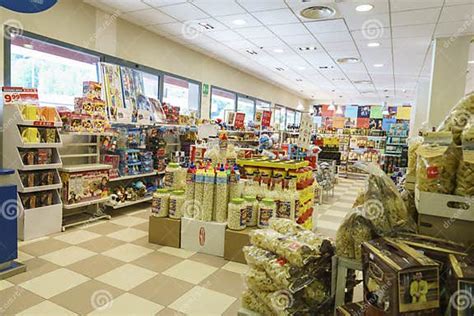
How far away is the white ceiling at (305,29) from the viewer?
15.0 feet

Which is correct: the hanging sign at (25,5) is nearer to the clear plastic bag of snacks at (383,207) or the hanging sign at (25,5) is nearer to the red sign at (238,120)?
the clear plastic bag of snacks at (383,207)

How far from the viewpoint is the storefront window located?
697cm

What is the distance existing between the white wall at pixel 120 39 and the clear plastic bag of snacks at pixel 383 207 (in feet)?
15.2

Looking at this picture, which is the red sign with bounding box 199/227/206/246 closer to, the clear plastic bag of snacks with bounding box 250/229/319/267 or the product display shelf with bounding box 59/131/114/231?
the clear plastic bag of snacks with bounding box 250/229/319/267

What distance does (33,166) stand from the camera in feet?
11.8

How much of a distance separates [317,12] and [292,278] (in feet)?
14.4

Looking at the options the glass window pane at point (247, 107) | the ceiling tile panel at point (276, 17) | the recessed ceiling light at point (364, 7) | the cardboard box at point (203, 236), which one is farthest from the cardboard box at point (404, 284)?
the glass window pane at point (247, 107)

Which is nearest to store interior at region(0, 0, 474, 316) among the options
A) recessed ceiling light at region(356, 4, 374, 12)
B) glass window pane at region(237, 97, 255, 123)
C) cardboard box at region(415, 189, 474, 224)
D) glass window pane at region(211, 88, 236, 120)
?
cardboard box at region(415, 189, 474, 224)

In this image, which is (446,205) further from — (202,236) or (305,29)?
(305,29)

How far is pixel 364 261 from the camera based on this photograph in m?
1.21

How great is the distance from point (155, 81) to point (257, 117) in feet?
12.1

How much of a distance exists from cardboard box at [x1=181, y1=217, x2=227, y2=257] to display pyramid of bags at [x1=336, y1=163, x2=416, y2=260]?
6.59 ft

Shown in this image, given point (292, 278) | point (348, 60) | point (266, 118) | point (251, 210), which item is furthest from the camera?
point (266, 118)

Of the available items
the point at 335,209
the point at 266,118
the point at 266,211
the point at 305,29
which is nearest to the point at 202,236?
the point at 266,211
